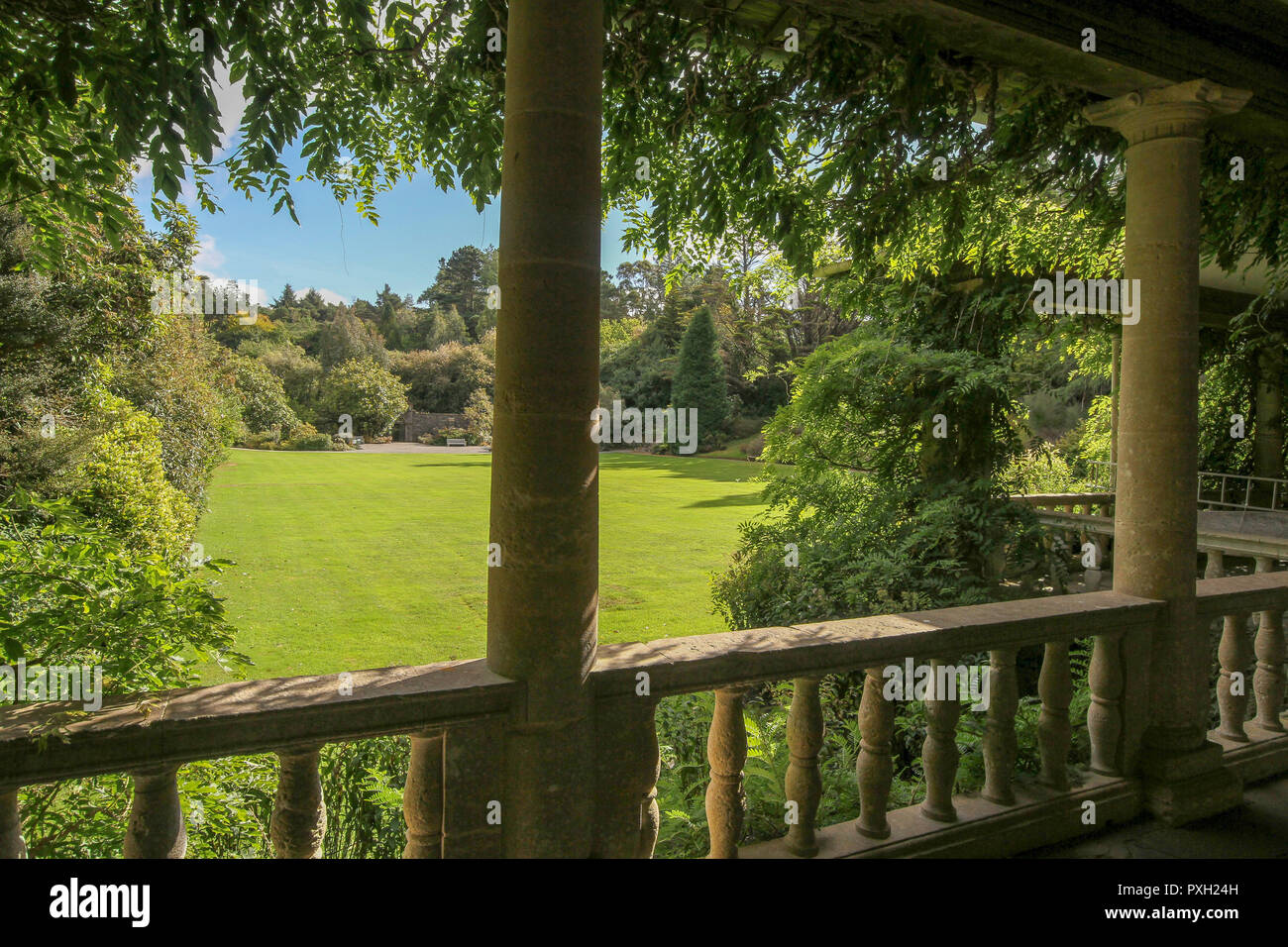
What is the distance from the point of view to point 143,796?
148 cm

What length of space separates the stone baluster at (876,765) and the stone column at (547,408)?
→ 939 millimetres

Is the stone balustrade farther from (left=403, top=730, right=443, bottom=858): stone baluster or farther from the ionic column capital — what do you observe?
the ionic column capital

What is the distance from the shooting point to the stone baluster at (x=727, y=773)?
81.9 inches

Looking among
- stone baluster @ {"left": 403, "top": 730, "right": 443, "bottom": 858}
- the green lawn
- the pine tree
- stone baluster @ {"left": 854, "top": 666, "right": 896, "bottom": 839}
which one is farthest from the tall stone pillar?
the pine tree

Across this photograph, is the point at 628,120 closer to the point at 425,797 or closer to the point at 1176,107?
the point at 1176,107

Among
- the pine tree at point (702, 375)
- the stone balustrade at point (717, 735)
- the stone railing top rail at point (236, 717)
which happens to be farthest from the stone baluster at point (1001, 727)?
the pine tree at point (702, 375)

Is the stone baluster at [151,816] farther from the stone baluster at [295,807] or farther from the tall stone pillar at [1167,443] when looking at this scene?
the tall stone pillar at [1167,443]

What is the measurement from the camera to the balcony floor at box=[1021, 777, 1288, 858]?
8.55ft

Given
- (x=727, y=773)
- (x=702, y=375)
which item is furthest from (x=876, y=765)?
(x=702, y=375)

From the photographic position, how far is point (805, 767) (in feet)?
7.18

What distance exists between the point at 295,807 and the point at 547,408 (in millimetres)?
1043

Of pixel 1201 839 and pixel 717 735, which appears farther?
pixel 1201 839

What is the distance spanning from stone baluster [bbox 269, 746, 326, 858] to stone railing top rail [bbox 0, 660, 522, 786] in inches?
3.6
